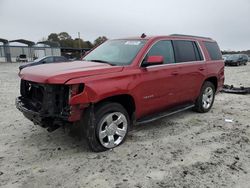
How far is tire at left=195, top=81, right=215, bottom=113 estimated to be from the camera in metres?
6.13

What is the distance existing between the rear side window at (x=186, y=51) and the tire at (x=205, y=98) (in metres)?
0.78

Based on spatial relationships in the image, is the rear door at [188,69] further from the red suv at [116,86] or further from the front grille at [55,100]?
the front grille at [55,100]

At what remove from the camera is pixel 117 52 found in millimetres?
4789

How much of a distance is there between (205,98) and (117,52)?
2.92 m

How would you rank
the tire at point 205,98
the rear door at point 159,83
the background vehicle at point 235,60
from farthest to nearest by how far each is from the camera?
the background vehicle at point 235,60 → the tire at point 205,98 → the rear door at point 159,83

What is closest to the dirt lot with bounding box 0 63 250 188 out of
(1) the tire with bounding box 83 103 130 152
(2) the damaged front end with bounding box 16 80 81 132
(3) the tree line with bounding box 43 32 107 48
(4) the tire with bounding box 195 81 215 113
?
(1) the tire with bounding box 83 103 130 152

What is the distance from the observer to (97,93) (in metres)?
3.60

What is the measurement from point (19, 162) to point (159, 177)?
6.87ft

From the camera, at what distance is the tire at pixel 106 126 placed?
3.75 m

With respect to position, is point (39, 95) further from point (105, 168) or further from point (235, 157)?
point (235, 157)

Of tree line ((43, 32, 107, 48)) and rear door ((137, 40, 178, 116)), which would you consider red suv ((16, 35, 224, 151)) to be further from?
tree line ((43, 32, 107, 48))

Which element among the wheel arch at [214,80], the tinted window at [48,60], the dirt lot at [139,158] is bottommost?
the dirt lot at [139,158]

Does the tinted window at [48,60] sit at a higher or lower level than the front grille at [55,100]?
higher

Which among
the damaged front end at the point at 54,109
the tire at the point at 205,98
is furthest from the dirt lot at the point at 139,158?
the tire at the point at 205,98
